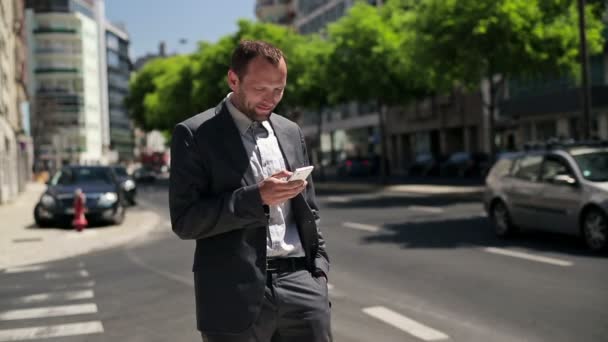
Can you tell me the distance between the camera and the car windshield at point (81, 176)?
66.5 feet

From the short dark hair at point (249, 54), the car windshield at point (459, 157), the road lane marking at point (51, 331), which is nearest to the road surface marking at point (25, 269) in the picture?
the road lane marking at point (51, 331)

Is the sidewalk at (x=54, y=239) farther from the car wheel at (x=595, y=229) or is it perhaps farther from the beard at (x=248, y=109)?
the beard at (x=248, y=109)

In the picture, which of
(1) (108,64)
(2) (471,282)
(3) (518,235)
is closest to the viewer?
(2) (471,282)

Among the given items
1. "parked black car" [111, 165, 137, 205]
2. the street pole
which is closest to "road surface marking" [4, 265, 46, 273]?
the street pole

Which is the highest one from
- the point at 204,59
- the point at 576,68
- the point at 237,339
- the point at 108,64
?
the point at 108,64

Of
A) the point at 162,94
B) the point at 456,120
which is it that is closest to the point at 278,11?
the point at 162,94

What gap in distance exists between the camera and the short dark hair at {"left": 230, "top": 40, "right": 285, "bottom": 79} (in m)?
2.84

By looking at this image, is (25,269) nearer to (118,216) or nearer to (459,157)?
(118,216)

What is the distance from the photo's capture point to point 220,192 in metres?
2.83

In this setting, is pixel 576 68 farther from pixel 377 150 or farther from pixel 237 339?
pixel 377 150

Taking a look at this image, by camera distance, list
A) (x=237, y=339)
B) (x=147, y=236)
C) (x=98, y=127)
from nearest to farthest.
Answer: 1. (x=237, y=339)
2. (x=147, y=236)
3. (x=98, y=127)

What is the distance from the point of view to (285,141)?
9.96 ft

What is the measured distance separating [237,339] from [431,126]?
2235 inches

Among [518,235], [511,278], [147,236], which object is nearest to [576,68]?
[518,235]
